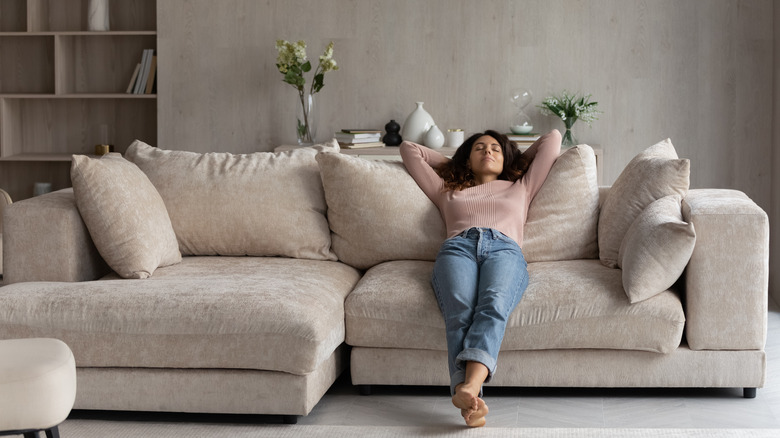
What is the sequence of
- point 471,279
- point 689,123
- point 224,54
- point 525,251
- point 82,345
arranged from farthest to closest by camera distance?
point 224,54 → point 689,123 → point 525,251 → point 471,279 → point 82,345

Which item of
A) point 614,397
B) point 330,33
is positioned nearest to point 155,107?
point 330,33

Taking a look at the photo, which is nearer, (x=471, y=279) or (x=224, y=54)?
(x=471, y=279)

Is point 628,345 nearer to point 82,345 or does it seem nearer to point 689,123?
point 82,345

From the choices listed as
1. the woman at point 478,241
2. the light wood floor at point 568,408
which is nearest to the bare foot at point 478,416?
the woman at point 478,241

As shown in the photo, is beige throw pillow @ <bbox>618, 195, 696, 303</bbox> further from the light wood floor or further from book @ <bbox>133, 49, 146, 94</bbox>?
book @ <bbox>133, 49, 146, 94</bbox>

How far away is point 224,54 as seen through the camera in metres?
5.48

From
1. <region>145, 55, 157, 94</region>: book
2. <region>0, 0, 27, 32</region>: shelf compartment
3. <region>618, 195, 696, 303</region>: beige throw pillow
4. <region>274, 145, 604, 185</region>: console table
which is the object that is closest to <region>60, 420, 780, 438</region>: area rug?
<region>618, 195, 696, 303</region>: beige throw pillow

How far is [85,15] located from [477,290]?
374cm

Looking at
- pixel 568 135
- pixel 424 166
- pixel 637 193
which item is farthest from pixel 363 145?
pixel 637 193

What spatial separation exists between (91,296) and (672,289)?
1.87 meters

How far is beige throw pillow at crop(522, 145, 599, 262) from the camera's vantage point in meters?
3.53

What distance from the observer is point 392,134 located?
17.4 ft

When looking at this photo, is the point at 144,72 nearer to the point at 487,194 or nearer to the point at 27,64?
the point at 27,64

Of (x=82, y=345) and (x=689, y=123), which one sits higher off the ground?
(x=689, y=123)
